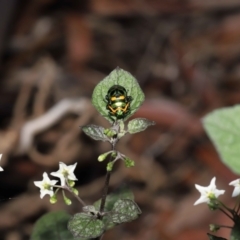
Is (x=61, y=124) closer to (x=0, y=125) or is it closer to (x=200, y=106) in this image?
(x=0, y=125)

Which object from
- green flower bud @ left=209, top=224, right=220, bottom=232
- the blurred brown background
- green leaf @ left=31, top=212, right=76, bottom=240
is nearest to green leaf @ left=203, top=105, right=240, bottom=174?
green flower bud @ left=209, top=224, right=220, bottom=232

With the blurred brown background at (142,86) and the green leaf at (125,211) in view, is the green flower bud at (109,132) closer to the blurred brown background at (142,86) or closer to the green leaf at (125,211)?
the green leaf at (125,211)

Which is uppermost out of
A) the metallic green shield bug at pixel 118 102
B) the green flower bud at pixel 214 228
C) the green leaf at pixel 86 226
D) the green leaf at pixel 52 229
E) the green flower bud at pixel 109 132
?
the metallic green shield bug at pixel 118 102

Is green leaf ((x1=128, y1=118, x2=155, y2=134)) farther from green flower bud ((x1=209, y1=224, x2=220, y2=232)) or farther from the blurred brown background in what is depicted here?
the blurred brown background

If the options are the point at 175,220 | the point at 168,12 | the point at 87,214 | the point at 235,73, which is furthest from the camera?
the point at 168,12

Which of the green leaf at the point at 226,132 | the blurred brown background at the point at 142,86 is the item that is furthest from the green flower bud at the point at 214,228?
the blurred brown background at the point at 142,86

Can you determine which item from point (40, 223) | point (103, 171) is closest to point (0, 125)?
point (103, 171)

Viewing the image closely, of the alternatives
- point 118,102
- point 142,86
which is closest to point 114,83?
point 118,102
